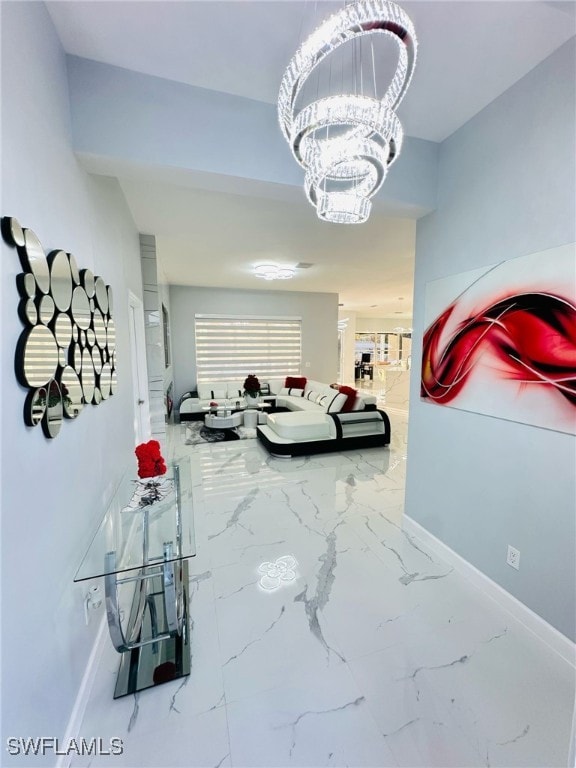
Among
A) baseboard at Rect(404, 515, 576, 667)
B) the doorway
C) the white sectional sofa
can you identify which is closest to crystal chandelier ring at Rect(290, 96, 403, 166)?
baseboard at Rect(404, 515, 576, 667)

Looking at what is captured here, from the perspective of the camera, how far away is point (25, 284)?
0.98m

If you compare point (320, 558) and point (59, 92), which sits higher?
point (59, 92)

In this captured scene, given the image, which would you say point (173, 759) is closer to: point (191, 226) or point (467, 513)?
point (467, 513)

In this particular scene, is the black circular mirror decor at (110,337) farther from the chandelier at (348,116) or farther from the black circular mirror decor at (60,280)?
the chandelier at (348,116)

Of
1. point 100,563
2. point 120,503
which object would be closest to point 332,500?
point 120,503

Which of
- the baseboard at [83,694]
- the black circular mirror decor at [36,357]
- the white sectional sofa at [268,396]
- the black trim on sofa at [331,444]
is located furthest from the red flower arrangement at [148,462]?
the white sectional sofa at [268,396]

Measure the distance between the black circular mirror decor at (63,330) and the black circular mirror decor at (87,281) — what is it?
0.91 ft

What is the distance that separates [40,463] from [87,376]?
23.8 inches

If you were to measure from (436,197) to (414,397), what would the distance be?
146cm

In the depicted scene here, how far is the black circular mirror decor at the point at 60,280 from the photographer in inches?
46.5

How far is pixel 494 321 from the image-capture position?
6.09ft

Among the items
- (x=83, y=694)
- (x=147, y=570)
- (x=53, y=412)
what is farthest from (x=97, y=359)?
(x=83, y=694)

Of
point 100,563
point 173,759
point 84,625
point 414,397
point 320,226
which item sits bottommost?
point 173,759

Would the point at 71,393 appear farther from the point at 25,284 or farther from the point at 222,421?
the point at 222,421
